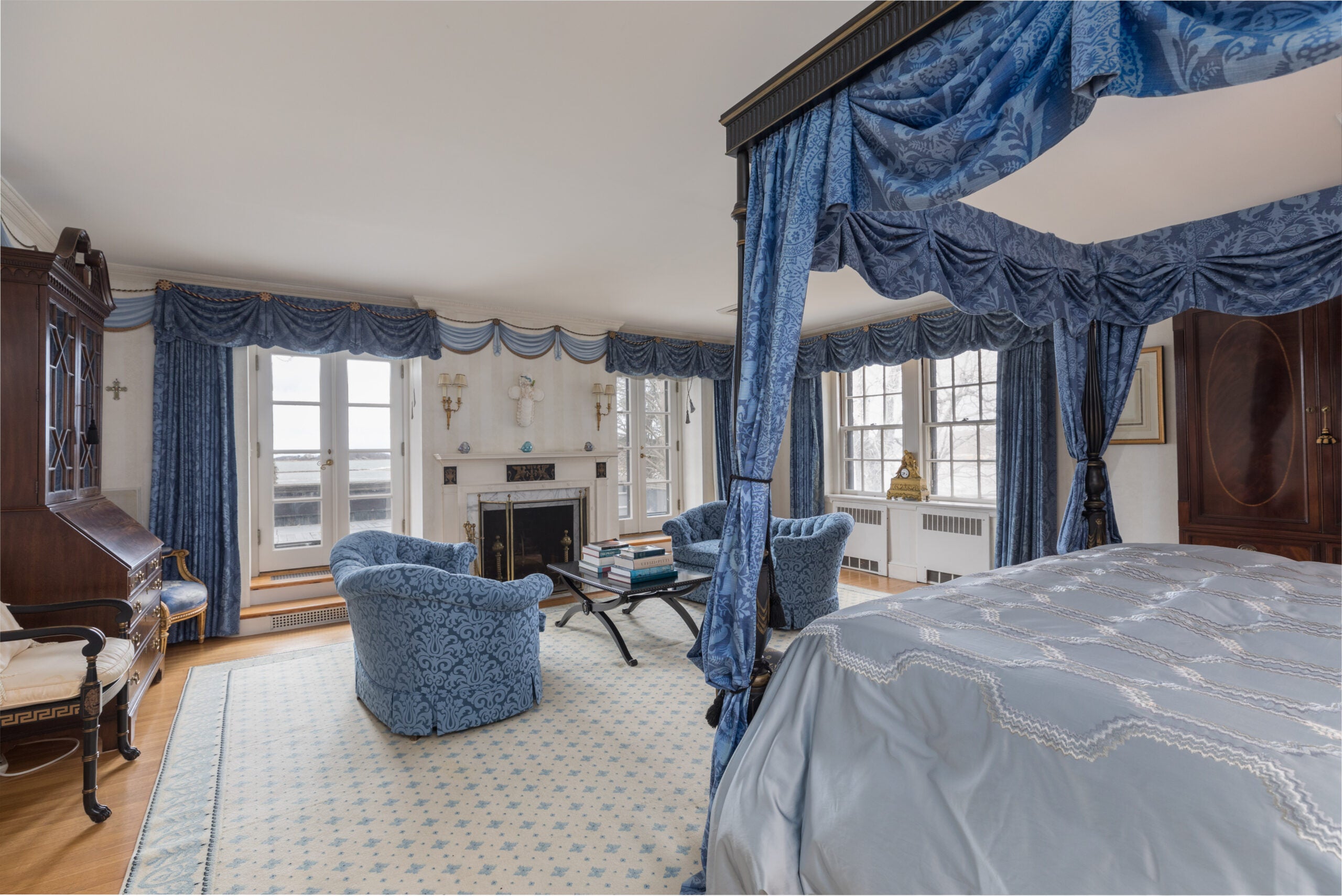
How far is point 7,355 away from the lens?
2807 mm

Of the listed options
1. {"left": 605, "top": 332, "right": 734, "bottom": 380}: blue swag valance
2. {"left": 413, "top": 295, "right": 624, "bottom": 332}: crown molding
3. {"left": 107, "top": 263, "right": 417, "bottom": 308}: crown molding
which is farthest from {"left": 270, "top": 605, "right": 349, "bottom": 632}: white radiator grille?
{"left": 605, "top": 332, "right": 734, "bottom": 380}: blue swag valance

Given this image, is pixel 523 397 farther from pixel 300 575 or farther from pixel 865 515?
pixel 865 515

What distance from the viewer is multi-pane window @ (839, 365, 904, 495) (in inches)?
250

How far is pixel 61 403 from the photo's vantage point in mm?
3186

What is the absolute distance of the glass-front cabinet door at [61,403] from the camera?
298cm

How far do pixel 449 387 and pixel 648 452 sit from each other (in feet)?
8.30

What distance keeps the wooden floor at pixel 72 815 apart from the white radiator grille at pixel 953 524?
18.1 feet

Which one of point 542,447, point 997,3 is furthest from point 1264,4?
point 542,447

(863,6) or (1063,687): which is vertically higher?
(863,6)

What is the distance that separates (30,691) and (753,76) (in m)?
3.39

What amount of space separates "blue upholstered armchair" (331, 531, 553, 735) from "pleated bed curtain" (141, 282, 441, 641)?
6.38 ft

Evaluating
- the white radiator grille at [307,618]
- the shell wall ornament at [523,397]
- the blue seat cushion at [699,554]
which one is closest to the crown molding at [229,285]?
the shell wall ornament at [523,397]

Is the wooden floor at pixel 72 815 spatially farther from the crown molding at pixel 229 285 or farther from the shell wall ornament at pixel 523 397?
the shell wall ornament at pixel 523 397

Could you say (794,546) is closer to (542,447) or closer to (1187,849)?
(542,447)
